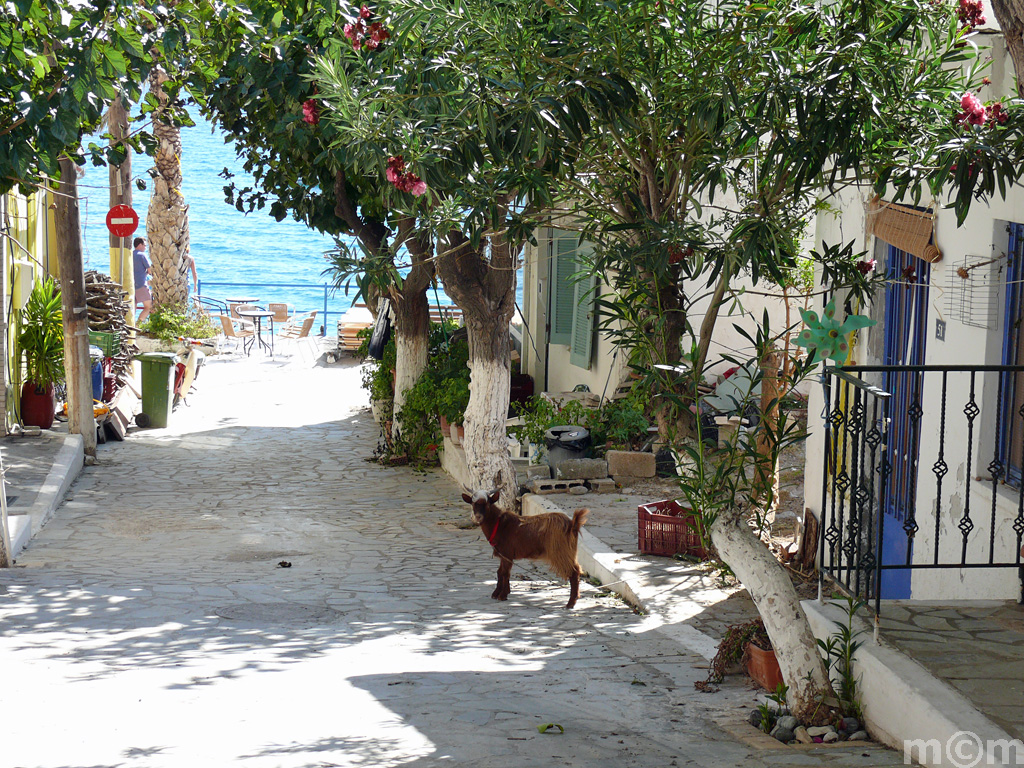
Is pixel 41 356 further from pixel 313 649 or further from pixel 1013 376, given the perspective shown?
pixel 1013 376

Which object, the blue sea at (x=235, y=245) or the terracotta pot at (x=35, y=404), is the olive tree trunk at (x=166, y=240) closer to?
the terracotta pot at (x=35, y=404)

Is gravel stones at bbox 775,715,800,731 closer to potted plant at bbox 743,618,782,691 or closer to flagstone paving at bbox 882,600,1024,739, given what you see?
potted plant at bbox 743,618,782,691

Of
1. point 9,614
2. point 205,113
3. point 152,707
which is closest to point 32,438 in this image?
point 205,113

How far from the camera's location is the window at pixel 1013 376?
5871mm

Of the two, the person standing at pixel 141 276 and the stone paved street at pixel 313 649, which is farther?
the person standing at pixel 141 276

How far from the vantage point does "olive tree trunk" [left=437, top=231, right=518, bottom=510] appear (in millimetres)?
10141

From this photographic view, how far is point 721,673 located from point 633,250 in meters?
2.35

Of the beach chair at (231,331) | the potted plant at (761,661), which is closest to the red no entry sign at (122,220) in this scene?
the beach chair at (231,331)

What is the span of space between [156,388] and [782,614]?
12497 mm

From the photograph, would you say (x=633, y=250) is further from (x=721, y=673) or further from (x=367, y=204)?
(x=367, y=204)

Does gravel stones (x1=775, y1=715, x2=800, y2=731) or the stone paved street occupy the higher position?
gravel stones (x1=775, y1=715, x2=800, y2=731)

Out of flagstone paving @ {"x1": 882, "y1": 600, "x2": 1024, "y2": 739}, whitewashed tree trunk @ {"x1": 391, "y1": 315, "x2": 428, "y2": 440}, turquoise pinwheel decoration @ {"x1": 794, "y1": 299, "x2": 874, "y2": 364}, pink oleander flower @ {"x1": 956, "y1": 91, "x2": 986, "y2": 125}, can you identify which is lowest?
flagstone paving @ {"x1": 882, "y1": 600, "x2": 1024, "y2": 739}

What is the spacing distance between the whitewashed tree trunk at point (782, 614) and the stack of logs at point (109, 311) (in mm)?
13185

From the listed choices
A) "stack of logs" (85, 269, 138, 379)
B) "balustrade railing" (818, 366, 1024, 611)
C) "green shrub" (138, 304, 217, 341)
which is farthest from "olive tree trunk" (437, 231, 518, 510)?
"green shrub" (138, 304, 217, 341)
